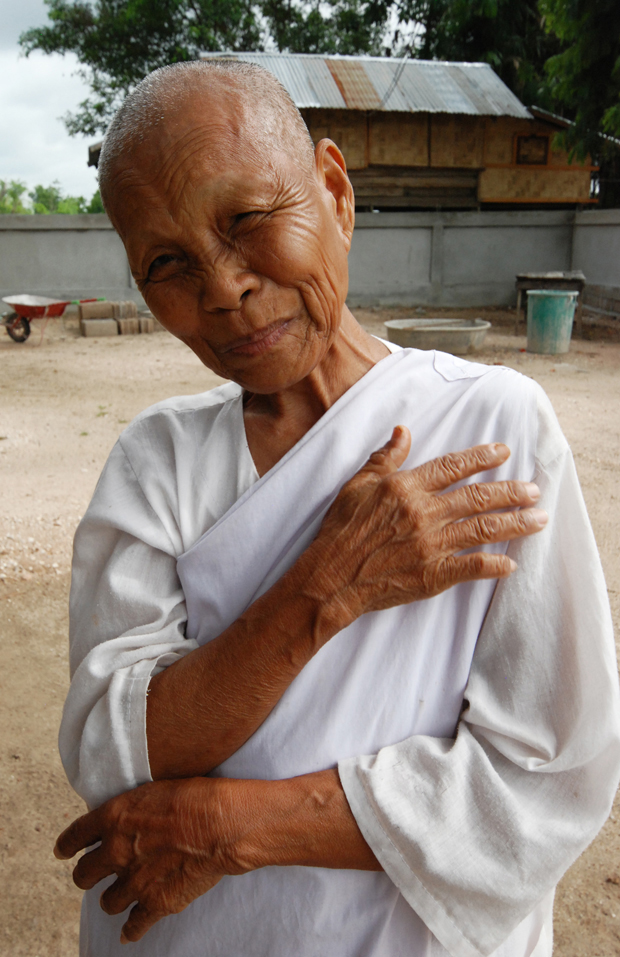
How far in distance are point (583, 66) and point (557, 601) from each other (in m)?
11.9

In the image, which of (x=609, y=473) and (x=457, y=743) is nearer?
(x=457, y=743)

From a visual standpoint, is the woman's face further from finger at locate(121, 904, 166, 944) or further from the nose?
finger at locate(121, 904, 166, 944)

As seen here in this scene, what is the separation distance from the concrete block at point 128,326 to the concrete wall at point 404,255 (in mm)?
2065

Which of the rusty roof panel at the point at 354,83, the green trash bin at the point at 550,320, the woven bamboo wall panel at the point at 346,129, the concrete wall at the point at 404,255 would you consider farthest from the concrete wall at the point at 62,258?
the green trash bin at the point at 550,320

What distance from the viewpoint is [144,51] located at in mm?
21016

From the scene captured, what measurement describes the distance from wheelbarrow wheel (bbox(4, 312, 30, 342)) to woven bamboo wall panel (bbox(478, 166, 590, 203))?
30.8 ft

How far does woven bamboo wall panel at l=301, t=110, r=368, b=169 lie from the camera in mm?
13898

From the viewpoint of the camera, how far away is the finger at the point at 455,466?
3.12 ft

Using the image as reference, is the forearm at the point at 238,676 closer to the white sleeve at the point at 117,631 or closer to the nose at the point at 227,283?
the white sleeve at the point at 117,631

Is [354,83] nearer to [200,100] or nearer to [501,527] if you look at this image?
[200,100]

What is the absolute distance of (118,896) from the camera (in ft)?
3.42

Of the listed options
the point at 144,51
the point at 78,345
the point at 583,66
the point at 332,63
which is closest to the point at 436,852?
the point at 78,345

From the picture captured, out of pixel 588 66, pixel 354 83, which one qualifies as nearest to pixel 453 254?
pixel 354 83

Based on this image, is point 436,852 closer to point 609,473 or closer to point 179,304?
point 179,304
